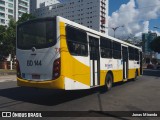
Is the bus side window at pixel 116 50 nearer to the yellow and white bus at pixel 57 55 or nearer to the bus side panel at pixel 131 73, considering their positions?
the yellow and white bus at pixel 57 55

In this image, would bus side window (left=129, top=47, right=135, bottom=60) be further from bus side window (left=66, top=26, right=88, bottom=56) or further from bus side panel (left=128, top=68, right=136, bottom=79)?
bus side window (left=66, top=26, right=88, bottom=56)

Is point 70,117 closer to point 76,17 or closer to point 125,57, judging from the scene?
point 125,57

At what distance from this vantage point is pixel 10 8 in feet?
384

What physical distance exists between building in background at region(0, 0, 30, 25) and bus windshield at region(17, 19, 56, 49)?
326 feet

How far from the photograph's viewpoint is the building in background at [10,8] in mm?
112188

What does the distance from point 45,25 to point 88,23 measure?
133 metres

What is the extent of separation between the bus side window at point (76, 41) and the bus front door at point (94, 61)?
0.58 m

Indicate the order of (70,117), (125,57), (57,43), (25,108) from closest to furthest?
(70,117) → (25,108) → (57,43) → (125,57)

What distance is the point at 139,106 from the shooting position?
945 centimetres

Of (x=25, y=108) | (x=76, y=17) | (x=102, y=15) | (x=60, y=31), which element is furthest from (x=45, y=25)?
(x=76, y=17)

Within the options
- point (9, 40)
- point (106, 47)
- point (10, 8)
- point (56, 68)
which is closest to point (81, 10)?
point (10, 8)

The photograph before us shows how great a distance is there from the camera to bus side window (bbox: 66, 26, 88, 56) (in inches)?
380

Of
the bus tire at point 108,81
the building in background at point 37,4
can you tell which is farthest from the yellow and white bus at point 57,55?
the building in background at point 37,4

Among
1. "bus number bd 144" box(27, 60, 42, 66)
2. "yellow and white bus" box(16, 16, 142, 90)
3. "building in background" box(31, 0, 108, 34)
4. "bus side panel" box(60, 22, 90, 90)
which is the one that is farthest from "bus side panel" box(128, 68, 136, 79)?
"building in background" box(31, 0, 108, 34)
